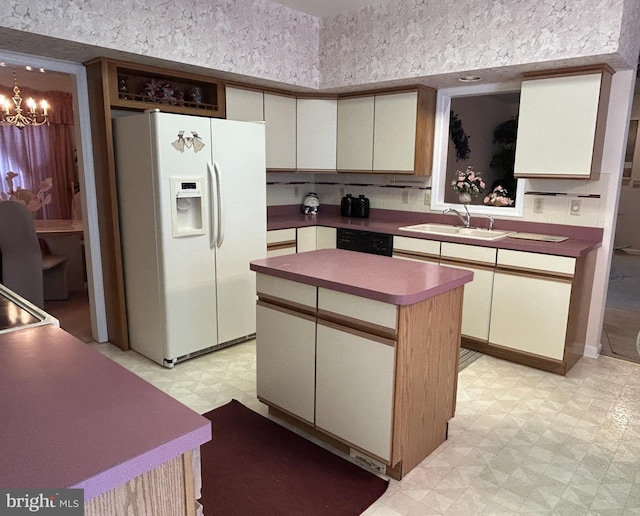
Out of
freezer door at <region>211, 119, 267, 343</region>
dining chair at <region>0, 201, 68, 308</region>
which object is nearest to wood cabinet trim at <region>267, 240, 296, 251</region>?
freezer door at <region>211, 119, 267, 343</region>

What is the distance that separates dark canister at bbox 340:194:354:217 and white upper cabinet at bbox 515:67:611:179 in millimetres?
1795

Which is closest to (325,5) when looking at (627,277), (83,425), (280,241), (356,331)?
(280,241)

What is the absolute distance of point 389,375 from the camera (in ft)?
6.62

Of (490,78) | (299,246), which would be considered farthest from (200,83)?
(490,78)

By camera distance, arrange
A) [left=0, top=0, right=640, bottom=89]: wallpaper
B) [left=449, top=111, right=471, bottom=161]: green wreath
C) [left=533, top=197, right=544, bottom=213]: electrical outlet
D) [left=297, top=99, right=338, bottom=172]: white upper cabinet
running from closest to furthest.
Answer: [left=0, top=0, right=640, bottom=89]: wallpaper → [left=533, top=197, right=544, bottom=213]: electrical outlet → [left=449, top=111, right=471, bottom=161]: green wreath → [left=297, top=99, right=338, bottom=172]: white upper cabinet

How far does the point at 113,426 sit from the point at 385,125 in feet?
12.1

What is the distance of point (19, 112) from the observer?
5289 millimetres

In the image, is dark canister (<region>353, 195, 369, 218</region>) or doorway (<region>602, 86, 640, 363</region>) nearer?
doorway (<region>602, 86, 640, 363</region>)

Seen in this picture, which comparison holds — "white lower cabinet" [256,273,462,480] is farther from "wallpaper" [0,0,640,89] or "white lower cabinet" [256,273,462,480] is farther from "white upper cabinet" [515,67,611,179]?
"wallpaper" [0,0,640,89]

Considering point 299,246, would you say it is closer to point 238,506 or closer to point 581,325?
point 581,325

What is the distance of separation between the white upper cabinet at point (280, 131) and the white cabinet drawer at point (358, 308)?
235cm

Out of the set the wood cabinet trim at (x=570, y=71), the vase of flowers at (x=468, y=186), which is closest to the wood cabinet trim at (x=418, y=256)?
the vase of flowers at (x=468, y=186)

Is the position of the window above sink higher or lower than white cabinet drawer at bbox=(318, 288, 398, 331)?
higher

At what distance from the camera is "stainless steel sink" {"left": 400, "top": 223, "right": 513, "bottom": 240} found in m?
3.75
